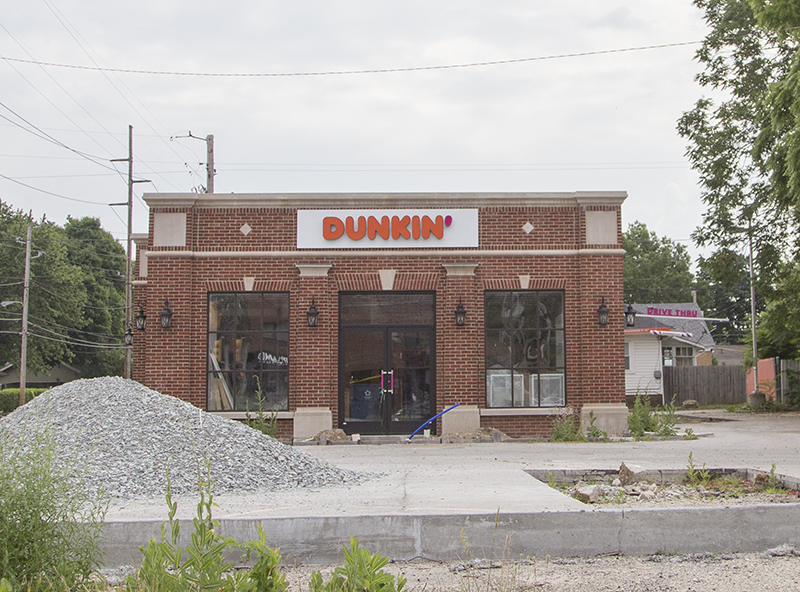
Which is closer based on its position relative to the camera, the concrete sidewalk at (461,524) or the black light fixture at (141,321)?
the concrete sidewalk at (461,524)

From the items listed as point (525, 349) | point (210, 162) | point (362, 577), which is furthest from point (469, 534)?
point (210, 162)

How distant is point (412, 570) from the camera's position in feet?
20.2

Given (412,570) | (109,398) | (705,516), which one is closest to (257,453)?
(109,398)

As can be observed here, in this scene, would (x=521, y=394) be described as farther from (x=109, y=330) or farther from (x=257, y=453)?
(x=109, y=330)

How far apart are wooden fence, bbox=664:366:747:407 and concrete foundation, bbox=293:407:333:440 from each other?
2452 centimetres

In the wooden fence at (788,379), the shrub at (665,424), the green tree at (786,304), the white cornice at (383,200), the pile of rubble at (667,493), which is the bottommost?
the pile of rubble at (667,493)

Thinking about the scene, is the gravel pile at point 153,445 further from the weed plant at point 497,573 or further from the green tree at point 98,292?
the green tree at point 98,292

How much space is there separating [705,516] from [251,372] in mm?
12158

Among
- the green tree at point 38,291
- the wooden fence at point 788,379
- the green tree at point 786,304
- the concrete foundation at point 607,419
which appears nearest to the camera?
the concrete foundation at point 607,419

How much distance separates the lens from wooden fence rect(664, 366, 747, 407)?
3744 cm

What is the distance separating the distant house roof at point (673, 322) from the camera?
4073 centimetres

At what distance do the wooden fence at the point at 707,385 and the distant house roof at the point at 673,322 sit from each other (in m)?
2.15

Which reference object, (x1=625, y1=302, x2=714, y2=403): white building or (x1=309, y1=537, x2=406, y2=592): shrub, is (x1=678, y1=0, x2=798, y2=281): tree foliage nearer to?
(x1=625, y1=302, x2=714, y2=403): white building

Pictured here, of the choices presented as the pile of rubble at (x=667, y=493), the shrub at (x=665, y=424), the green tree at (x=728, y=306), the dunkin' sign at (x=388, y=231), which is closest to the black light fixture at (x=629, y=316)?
the shrub at (x=665, y=424)
